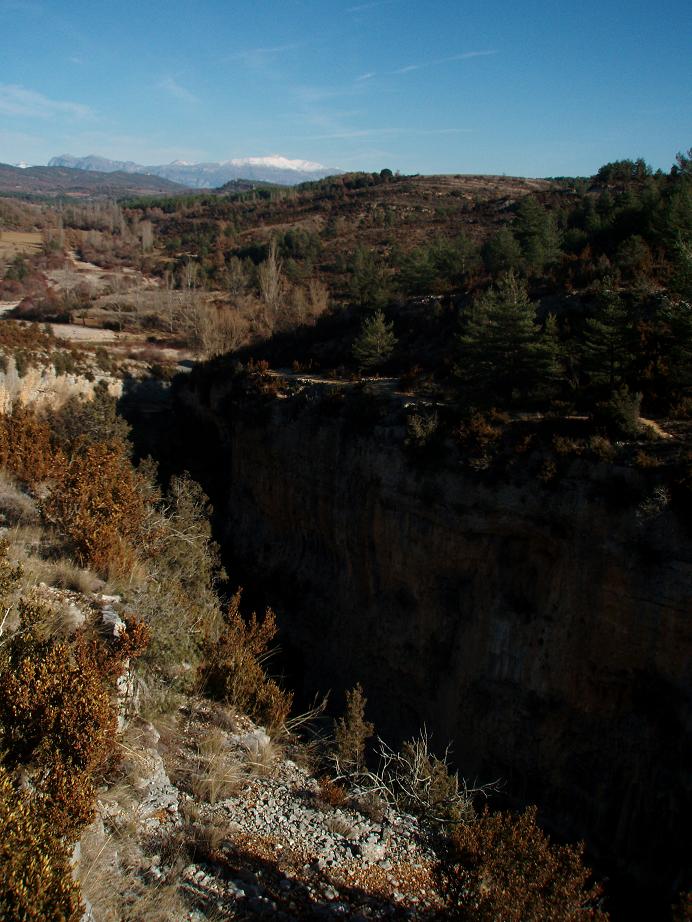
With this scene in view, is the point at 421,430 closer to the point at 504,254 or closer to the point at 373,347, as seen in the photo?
the point at 373,347

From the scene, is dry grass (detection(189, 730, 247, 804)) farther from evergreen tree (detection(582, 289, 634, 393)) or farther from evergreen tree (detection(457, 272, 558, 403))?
evergreen tree (detection(582, 289, 634, 393))

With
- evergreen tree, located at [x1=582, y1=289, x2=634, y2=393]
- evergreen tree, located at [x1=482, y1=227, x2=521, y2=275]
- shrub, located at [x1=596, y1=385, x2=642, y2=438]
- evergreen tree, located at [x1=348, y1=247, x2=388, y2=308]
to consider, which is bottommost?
shrub, located at [x1=596, y1=385, x2=642, y2=438]

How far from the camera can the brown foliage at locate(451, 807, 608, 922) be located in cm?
521

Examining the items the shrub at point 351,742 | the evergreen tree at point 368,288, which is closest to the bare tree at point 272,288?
the evergreen tree at point 368,288

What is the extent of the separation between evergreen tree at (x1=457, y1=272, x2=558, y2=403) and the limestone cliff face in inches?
116

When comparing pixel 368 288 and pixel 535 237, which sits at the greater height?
pixel 535 237

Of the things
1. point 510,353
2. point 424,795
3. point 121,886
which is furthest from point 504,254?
point 121,886

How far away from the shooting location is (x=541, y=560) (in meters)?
12.6

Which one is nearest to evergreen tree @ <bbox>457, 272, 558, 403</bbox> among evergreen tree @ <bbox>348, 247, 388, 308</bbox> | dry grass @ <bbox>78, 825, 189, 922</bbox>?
evergreen tree @ <bbox>348, 247, 388, 308</bbox>

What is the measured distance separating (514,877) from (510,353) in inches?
486

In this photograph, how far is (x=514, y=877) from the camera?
217 inches

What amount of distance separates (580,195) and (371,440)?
139 feet

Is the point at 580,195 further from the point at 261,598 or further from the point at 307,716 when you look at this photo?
the point at 307,716

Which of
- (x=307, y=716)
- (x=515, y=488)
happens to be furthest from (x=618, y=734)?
(x=307, y=716)
